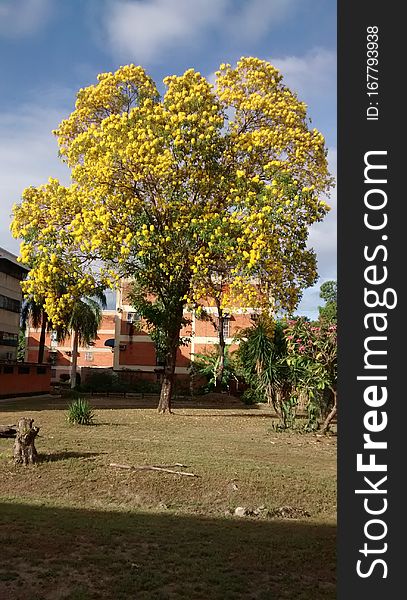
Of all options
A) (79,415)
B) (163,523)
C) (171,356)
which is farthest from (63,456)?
(171,356)

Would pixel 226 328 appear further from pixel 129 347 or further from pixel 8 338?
pixel 8 338

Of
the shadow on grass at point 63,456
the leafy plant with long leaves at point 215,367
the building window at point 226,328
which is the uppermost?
the building window at point 226,328

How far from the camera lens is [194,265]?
19.4m

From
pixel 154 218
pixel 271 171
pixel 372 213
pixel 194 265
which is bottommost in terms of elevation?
pixel 372 213

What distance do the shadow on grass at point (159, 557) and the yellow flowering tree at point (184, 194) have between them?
10.3m

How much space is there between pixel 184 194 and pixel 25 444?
10.3 metres

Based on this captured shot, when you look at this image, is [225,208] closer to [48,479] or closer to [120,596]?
[48,479]

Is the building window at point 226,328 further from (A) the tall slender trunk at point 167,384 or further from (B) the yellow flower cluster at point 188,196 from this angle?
(B) the yellow flower cluster at point 188,196

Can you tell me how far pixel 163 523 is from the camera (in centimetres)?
783

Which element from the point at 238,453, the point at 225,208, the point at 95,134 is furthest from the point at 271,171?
the point at 238,453

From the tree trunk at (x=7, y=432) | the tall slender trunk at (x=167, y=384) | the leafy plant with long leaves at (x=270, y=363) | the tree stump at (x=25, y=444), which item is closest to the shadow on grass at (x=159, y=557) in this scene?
A: the tree stump at (x=25, y=444)

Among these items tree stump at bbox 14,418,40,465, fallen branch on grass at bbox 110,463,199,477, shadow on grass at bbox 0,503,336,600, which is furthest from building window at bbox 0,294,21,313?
shadow on grass at bbox 0,503,336,600

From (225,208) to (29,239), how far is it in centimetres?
674

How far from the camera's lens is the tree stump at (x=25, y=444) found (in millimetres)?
11266
